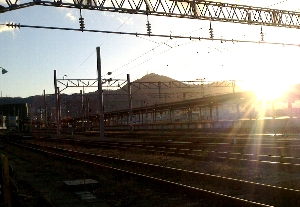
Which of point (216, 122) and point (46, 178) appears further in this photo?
point (216, 122)

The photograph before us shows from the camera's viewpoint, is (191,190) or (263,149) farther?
(263,149)

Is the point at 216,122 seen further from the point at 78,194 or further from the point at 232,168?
the point at 78,194

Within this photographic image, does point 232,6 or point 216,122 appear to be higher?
point 232,6

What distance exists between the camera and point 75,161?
58.3 feet

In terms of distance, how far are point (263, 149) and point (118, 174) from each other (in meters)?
9.21

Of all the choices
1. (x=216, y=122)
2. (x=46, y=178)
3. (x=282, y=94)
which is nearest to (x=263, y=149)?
(x=46, y=178)

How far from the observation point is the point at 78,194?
10.3m

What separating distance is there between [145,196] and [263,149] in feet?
36.6


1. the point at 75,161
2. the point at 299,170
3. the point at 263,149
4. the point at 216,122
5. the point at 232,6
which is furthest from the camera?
the point at 216,122

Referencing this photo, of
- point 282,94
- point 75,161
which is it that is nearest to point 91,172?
point 75,161

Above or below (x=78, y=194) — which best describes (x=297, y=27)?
above

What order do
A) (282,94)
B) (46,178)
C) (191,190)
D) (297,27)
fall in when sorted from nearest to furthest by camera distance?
(191,190) → (46,178) → (297,27) → (282,94)

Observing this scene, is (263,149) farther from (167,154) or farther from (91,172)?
(91,172)

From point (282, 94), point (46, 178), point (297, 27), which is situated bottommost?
point (46, 178)
